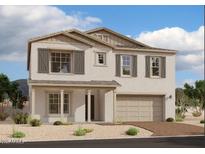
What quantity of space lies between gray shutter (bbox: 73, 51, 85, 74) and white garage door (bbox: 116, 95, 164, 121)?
3636 mm

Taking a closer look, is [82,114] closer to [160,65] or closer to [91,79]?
[91,79]

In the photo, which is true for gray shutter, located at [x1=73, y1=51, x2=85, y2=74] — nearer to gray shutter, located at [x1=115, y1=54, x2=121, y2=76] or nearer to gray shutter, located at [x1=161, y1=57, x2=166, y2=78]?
gray shutter, located at [x1=115, y1=54, x2=121, y2=76]

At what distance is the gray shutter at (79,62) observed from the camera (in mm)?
30031

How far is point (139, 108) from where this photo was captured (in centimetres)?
3238

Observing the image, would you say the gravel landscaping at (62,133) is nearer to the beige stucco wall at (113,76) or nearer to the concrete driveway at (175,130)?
the concrete driveway at (175,130)

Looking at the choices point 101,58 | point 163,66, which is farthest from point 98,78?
point 163,66

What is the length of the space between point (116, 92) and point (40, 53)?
20.2ft

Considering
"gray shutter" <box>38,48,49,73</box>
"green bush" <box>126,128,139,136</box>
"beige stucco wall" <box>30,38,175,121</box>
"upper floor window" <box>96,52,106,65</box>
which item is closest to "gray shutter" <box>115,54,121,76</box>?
"beige stucco wall" <box>30,38,175,121</box>

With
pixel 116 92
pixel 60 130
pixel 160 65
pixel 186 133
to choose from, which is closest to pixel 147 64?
pixel 160 65

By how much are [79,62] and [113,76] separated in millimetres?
2837

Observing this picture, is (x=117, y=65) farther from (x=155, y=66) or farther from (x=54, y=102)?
(x=54, y=102)

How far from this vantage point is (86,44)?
99.9 ft

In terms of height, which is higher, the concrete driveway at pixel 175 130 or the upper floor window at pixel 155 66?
the upper floor window at pixel 155 66

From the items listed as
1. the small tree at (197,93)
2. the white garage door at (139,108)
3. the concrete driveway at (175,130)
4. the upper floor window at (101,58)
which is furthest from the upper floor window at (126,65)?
the small tree at (197,93)
